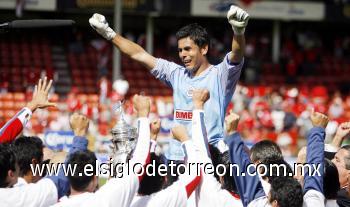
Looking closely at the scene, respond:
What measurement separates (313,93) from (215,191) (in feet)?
74.7

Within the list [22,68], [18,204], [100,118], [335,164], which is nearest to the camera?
[18,204]

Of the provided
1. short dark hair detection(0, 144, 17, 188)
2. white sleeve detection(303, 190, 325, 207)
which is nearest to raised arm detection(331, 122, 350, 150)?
white sleeve detection(303, 190, 325, 207)

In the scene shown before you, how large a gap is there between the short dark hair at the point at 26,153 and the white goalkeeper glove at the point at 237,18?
1755mm

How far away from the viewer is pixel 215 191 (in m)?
5.81

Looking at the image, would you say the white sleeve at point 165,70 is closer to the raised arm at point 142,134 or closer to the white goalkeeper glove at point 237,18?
the white goalkeeper glove at point 237,18

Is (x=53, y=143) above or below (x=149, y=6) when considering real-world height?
below

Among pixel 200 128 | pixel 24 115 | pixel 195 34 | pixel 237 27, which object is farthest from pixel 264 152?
pixel 24 115

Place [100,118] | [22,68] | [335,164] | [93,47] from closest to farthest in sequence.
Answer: [335,164] < [100,118] < [22,68] < [93,47]

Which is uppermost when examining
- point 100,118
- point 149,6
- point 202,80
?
point 149,6

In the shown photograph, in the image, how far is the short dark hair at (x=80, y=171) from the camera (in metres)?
5.63

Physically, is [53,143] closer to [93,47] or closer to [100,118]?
[100,118]

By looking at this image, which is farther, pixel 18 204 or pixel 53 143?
pixel 53 143

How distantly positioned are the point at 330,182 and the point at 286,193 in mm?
706

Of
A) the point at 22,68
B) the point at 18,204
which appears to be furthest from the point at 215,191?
the point at 22,68
